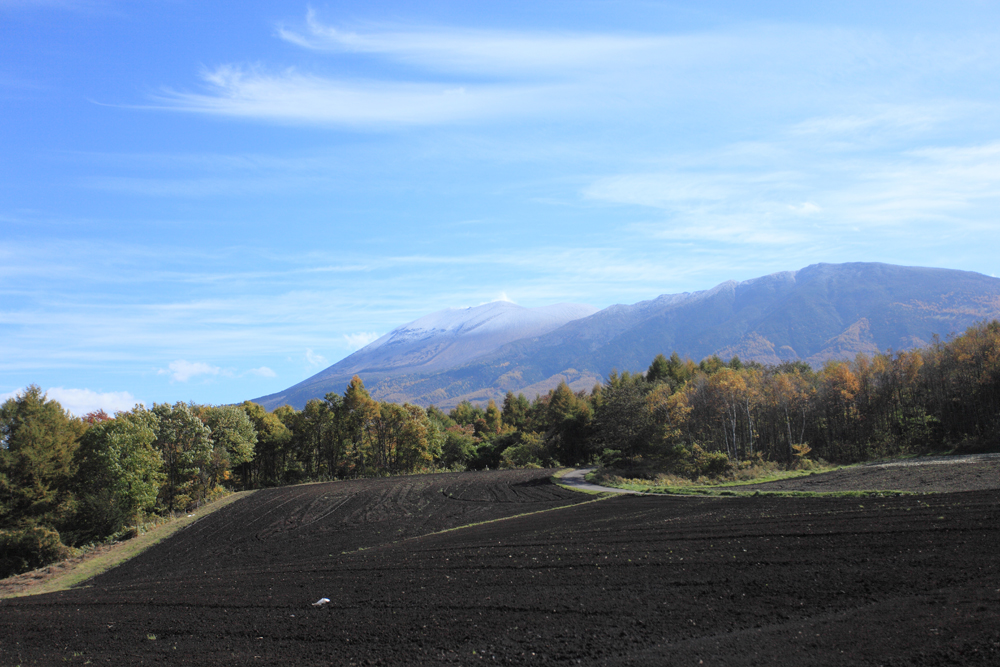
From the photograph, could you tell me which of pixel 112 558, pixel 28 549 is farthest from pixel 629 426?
pixel 28 549

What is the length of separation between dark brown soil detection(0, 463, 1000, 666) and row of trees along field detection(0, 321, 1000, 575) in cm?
2071

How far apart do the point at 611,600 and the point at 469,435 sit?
237 feet

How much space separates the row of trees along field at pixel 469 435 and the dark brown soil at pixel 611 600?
2071 cm

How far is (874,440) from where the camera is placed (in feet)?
158

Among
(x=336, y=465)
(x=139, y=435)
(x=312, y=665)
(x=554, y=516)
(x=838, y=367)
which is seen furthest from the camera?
(x=336, y=465)

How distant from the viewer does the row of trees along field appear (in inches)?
1342

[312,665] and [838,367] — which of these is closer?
[312,665]

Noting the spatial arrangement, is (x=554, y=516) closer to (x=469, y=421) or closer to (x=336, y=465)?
(x=336, y=465)

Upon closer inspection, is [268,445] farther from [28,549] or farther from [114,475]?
[28,549]

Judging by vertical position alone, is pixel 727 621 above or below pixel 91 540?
above

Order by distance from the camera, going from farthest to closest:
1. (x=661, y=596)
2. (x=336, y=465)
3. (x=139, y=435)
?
1. (x=336, y=465)
2. (x=139, y=435)
3. (x=661, y=596)

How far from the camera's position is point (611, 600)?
11.0m

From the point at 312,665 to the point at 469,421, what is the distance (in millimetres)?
88983

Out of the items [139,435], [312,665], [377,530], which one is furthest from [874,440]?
[139,435]
